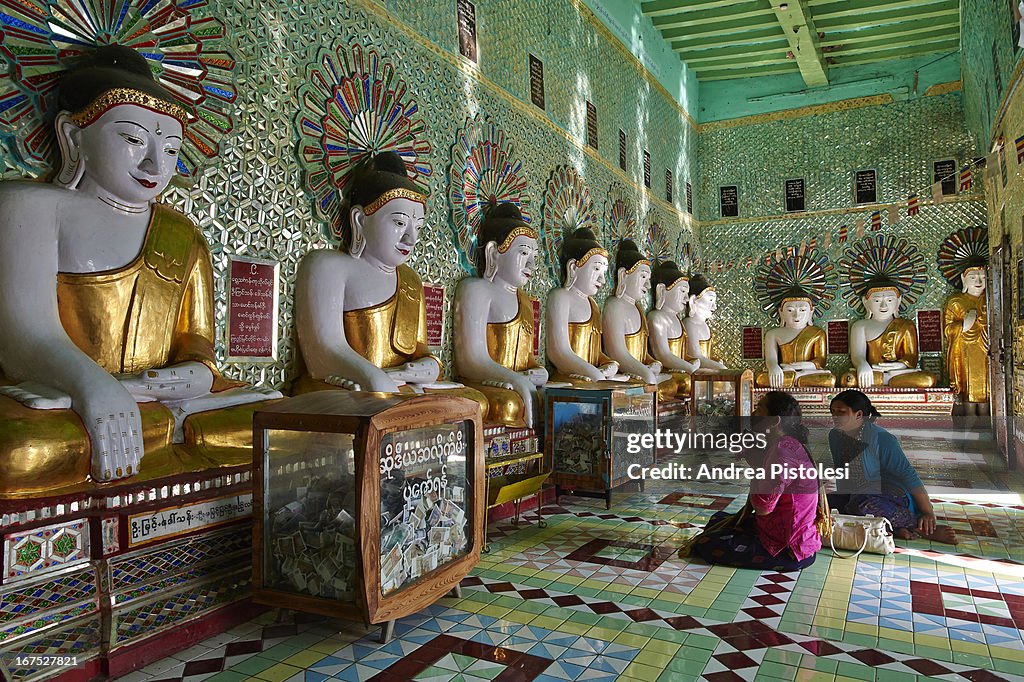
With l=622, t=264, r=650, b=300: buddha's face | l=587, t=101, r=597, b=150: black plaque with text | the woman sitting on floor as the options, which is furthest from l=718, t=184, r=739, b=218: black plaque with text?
the woman sitting on floor

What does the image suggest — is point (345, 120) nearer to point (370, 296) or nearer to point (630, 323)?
point (370, 296)

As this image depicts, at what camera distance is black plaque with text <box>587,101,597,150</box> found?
797 cm

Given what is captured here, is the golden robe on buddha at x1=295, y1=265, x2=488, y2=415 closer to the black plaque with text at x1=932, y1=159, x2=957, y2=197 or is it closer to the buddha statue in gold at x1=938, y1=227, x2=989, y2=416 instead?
the buddha statue in gold at x1=938, y1=227, x2=989, y2=416

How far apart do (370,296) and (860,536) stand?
10.1ft

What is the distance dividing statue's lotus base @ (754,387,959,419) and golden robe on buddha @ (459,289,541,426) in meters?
4.41

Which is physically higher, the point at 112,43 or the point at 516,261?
the point at 112,43

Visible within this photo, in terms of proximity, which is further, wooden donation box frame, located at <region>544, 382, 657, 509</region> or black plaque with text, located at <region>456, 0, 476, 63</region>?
black plaque with text, located at <region>456, 0, 476, 63</region>

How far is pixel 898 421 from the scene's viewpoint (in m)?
9.29

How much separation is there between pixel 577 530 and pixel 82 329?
286 cm

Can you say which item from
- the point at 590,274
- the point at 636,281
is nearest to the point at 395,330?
the point at 590,274

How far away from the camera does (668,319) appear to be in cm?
925

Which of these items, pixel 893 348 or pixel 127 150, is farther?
pixel 893 348

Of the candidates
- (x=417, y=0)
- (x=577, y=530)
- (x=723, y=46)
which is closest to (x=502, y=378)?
(x=577, y=530)

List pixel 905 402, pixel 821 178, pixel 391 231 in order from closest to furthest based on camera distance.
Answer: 1. pixel 391 231
2. pixel 905 402
3. pixel 821 178
